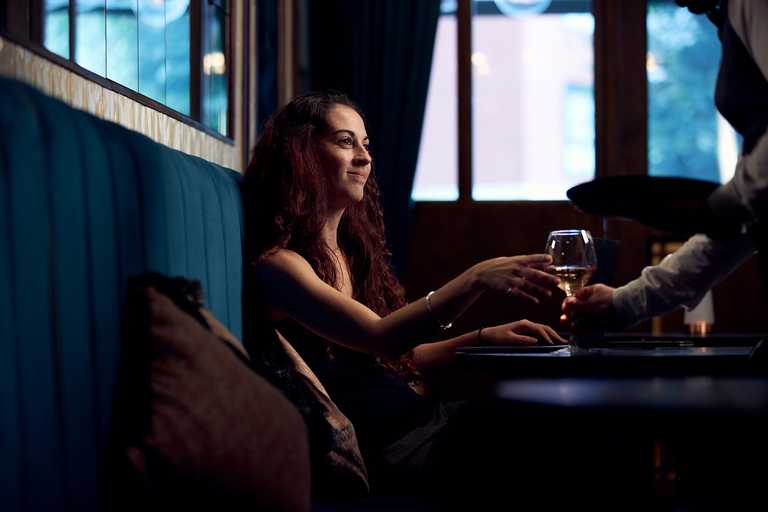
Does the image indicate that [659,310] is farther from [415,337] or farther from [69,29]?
[69,29]

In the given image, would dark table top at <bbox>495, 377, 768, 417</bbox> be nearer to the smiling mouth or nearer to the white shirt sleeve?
the white shirt sleeve

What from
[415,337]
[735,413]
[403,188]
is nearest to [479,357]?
[415,337]

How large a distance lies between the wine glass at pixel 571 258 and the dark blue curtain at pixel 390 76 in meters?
2.99

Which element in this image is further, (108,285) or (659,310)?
(659,310)

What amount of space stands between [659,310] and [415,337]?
474mm

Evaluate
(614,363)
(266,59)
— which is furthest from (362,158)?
(266,59)

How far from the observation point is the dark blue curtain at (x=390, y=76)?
4.81 meters

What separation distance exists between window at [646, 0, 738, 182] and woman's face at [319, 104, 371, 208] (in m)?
3.03

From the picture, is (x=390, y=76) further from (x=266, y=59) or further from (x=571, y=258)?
(x=571, y=258)

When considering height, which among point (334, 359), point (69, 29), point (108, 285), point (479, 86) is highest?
point (479, 86)

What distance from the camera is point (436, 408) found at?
199cm

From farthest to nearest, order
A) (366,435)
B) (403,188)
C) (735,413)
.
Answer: (403,188) < (366,435) < (735,413)

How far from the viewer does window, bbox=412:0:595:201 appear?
4.96 meters

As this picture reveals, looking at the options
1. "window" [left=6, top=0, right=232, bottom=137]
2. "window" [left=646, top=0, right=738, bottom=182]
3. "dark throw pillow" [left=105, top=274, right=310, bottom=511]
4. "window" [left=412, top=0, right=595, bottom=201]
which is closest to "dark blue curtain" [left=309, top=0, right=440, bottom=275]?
"window" [left=412, top=0, right=595, bottom=201]
